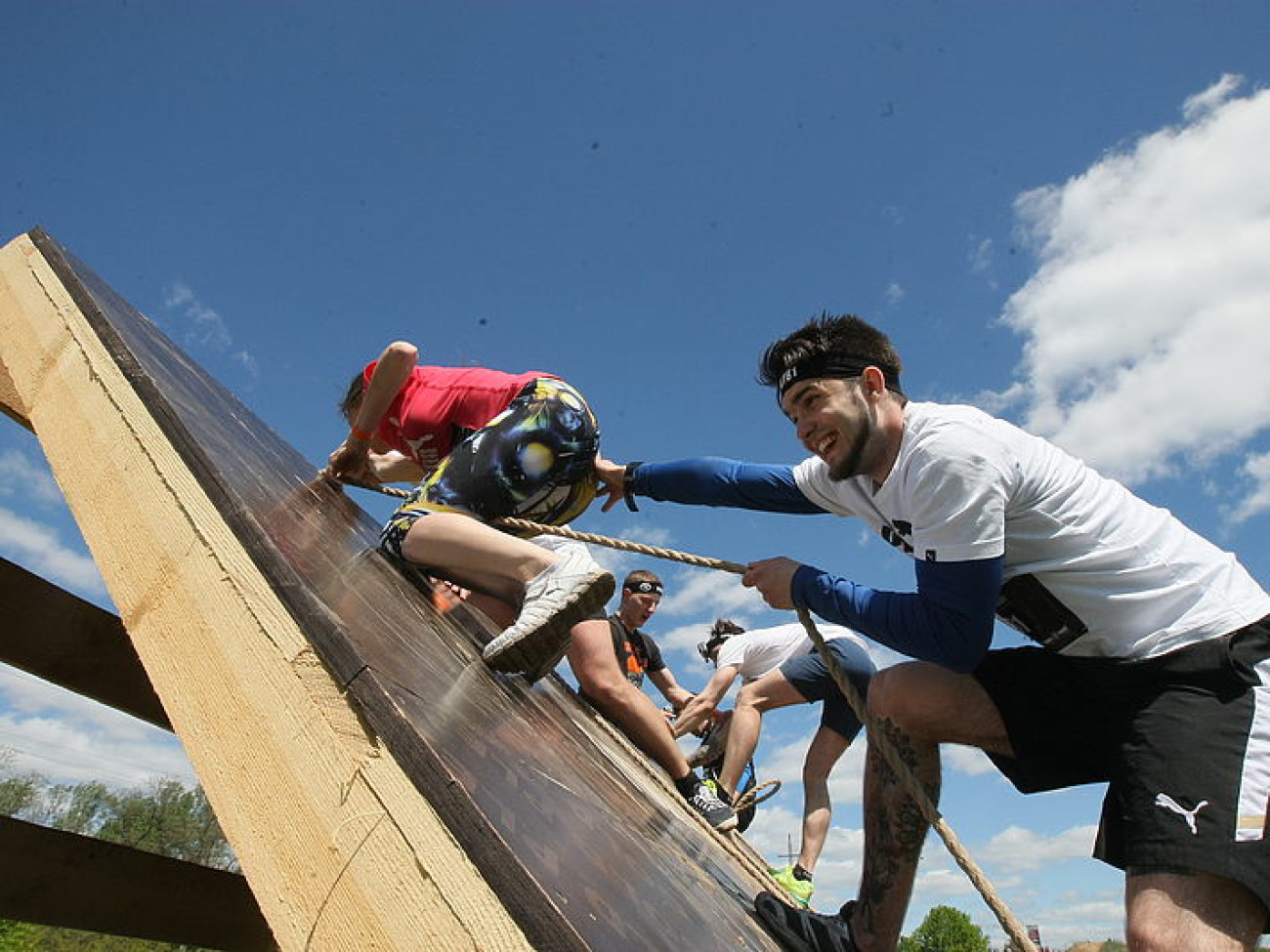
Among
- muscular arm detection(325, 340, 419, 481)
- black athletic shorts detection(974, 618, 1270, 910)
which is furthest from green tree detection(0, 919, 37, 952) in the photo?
black athletic shorts detection(974, 618, 1270, 910)

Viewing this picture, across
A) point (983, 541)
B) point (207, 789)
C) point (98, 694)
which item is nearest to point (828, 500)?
point (983, 541)

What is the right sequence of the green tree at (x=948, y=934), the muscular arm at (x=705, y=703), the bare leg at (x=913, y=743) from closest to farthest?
the bare leg at (x=913, y=743)
the muscular arm at (x=705, y=703)
the green tree at (x=948, y=934)

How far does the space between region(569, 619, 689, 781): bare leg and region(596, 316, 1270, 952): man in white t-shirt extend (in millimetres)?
1070

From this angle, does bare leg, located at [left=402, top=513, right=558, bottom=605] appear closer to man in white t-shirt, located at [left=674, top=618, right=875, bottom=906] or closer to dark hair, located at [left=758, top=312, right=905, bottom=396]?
dark hair, located at [left=758, top=312, right=905, bottom=396]

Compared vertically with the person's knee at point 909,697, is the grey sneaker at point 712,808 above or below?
below

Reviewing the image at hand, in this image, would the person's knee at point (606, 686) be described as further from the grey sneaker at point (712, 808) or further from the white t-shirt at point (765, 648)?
the white t-shirt at point (765, 648)

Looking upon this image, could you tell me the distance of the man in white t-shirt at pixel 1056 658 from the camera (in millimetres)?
1392

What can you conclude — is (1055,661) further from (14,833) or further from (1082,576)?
(14,833)

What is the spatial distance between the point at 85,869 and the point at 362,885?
6.73 ft

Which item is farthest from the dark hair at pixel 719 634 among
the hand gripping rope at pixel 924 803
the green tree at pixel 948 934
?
the green tree at pixel 948 934

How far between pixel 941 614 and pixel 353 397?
249 cm

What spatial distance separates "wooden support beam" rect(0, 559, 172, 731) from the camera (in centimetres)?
217

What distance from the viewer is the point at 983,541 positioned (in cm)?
169

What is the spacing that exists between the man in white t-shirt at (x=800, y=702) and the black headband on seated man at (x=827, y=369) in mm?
2143
